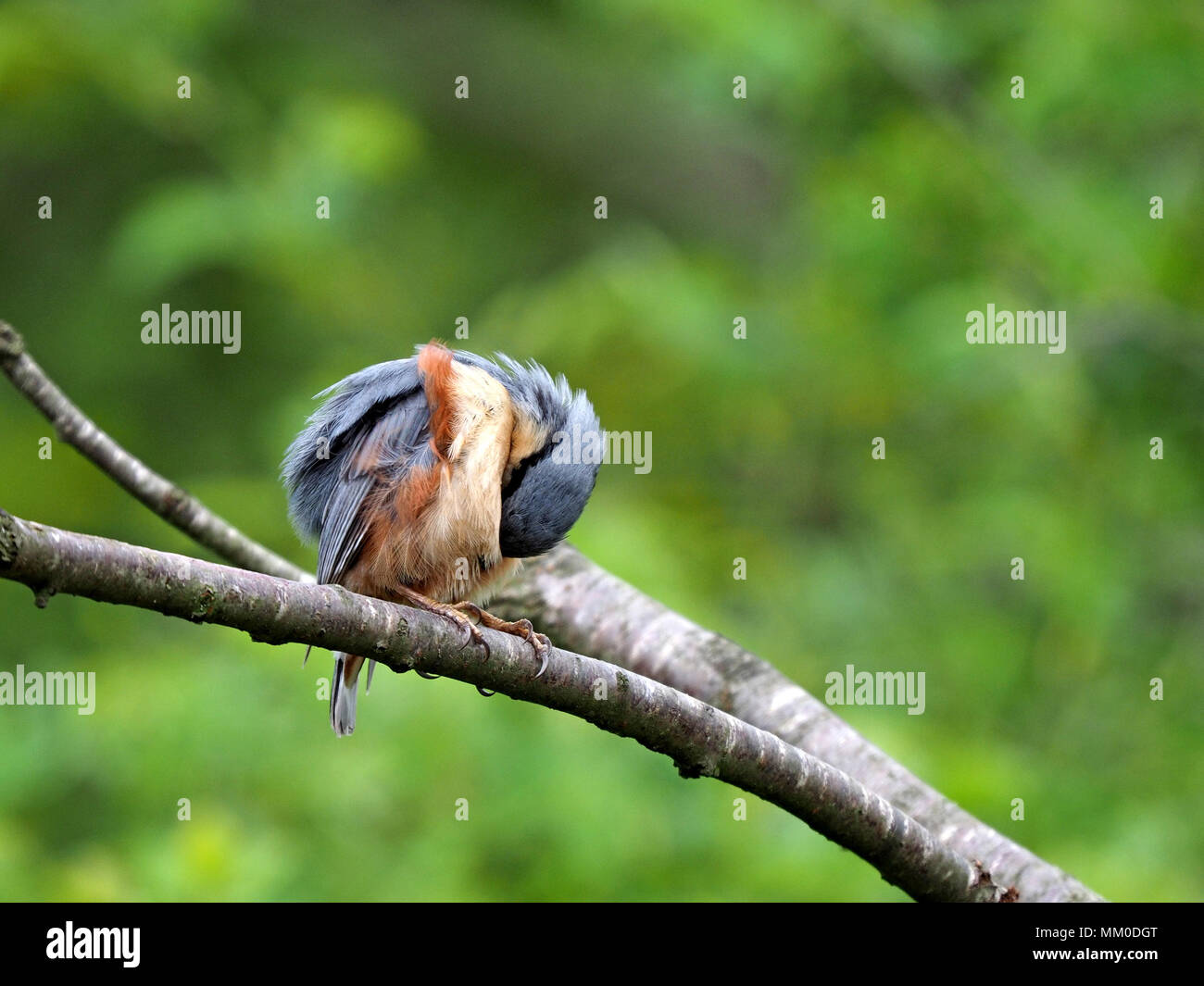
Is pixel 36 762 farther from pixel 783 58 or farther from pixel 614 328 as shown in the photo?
pixel 783 58

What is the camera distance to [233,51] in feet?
31.4

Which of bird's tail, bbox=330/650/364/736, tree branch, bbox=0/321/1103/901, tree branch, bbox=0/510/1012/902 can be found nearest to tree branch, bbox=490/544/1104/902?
tree branch, bbox=0/321/1103/901

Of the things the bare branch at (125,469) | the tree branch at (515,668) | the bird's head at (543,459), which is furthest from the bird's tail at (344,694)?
the tree branch at (515,668)

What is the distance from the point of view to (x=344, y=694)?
13.7ft

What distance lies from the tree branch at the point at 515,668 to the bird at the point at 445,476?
55cm

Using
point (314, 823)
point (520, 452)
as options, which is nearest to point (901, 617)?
point (314, 823)

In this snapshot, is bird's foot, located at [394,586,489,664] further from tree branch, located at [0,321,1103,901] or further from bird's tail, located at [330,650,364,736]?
bird's tail, located at [330,650,364,736]

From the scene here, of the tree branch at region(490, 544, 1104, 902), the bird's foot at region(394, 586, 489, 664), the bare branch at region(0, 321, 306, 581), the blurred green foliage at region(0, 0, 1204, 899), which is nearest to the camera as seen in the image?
the bird's foot at region(394, 586, 489, 664)

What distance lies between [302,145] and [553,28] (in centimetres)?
381

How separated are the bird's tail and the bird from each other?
541mm

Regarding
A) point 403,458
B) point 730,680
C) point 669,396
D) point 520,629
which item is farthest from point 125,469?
point 669,396

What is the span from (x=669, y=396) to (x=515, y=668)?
495 cm

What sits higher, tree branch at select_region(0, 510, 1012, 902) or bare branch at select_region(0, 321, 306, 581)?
bare branch at select_region(0, 321, 306, 581)

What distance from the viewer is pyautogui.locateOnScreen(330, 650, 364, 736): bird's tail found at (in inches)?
164
